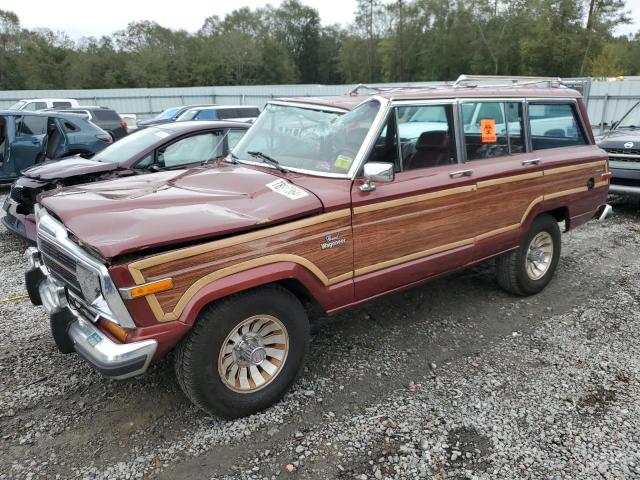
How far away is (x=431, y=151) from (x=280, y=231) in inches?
66.3

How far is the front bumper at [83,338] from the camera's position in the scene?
8.54 ft

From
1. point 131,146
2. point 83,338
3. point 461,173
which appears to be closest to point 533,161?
point 461,173

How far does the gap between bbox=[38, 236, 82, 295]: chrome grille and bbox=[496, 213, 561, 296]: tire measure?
3.84 m

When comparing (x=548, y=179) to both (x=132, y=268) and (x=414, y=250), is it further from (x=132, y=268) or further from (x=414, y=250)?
(x=132, y=268)

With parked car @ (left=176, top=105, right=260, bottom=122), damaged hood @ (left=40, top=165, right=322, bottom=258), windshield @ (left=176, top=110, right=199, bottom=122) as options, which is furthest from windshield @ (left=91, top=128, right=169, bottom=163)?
windshield @ (left=176, top=110, right=199, bottom=122)

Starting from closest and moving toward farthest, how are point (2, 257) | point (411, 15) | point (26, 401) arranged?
point (26, 401) → point (2, 257) → point (411, 15)

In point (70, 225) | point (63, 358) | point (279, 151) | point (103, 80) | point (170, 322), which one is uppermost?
point (103, 80)

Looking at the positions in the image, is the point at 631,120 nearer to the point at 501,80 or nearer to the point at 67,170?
the point at 501,80

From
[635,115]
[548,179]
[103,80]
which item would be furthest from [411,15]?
[548,179]

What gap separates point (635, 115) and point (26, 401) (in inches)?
423

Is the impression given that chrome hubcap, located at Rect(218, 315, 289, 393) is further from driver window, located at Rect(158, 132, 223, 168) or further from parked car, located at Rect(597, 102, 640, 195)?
parked car, located at Rect(597, 102, 640, 195)

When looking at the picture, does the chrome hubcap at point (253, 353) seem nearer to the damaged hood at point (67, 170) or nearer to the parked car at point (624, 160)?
the damaged hood at point (67, 170)

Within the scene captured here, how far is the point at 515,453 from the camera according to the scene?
114 inches

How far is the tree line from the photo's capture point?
41188mm
